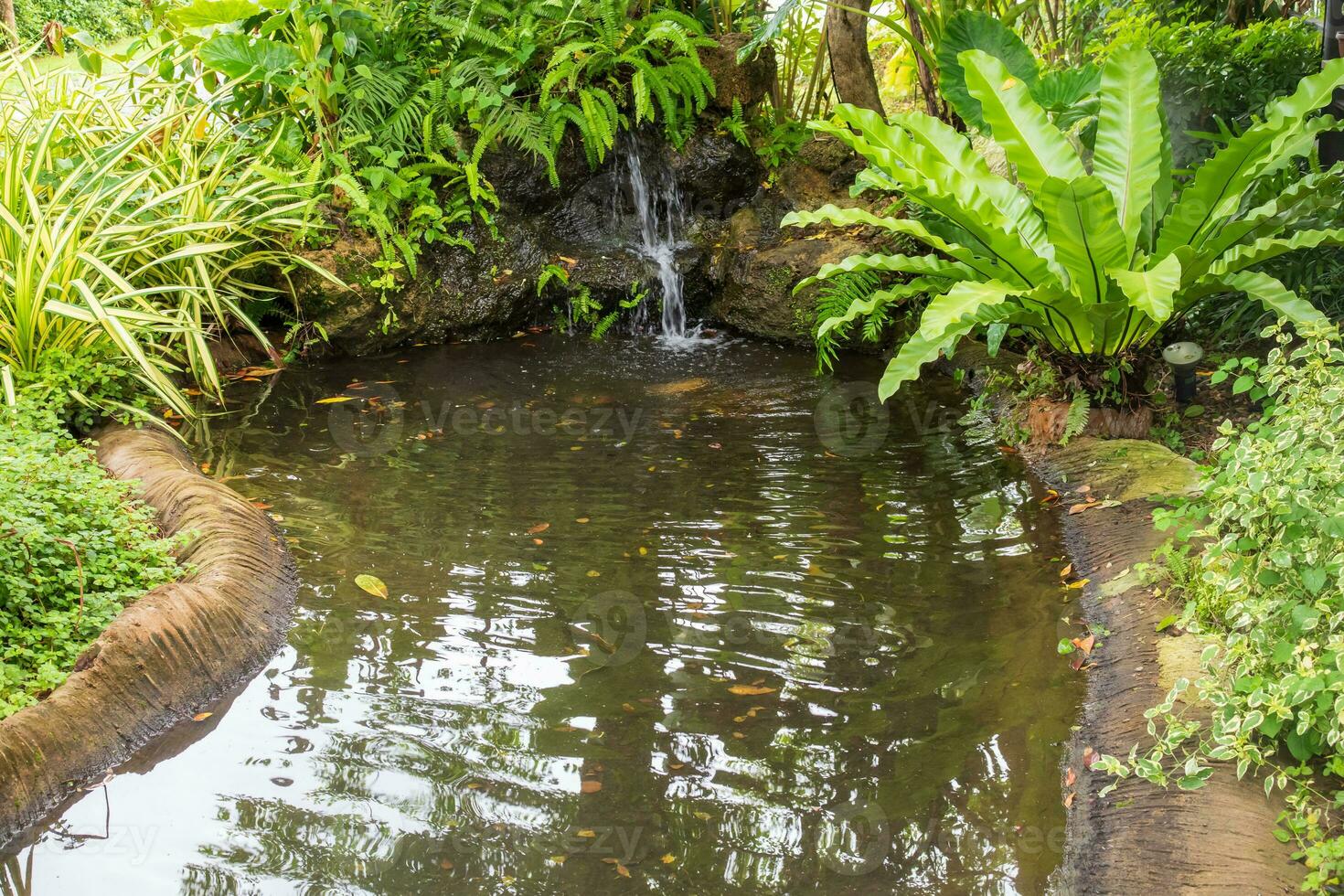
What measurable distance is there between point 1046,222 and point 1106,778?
1917 millimetres

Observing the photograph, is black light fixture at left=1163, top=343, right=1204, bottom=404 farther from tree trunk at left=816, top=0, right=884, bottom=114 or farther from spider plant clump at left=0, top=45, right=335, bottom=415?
spider plant clump at left=0, top=45, right=335, bottom=415

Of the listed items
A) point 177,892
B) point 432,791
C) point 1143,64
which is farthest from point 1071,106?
point 177,892

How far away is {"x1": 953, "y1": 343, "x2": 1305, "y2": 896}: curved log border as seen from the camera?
196cm

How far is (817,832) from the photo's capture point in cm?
227

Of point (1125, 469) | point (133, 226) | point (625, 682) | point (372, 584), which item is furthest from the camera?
point (133, 226)

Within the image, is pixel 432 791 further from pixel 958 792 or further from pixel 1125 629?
pixel 1125 629

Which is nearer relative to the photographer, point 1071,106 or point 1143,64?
point 1143,64

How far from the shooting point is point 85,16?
37.8ft

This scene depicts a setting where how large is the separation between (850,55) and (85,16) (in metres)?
9.61

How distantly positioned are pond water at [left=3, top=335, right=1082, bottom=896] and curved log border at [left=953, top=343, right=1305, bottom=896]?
9cm
